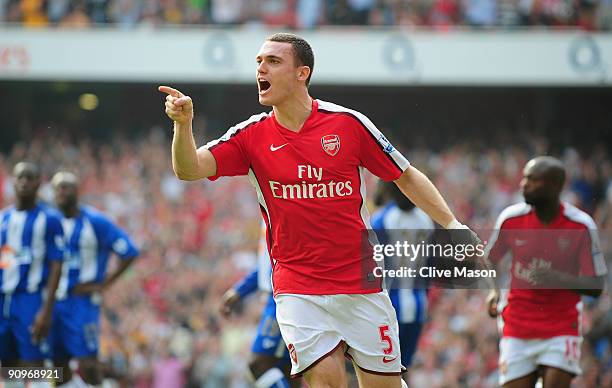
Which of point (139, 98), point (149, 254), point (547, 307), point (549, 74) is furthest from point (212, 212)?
point (547, 307)

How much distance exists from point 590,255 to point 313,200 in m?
2.67

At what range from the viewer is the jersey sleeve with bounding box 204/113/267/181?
5.89 m

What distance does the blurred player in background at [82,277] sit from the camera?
984 cm

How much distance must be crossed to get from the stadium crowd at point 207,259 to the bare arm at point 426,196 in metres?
7.23

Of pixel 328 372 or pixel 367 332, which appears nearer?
pixel 328 372

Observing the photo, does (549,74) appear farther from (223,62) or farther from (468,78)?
(223,62)

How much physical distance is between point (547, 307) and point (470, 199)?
10.7 meters

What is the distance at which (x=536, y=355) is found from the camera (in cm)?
778

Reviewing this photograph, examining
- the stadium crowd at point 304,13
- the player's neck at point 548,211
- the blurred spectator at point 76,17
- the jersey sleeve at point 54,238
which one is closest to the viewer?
the player's neck at point 548,211

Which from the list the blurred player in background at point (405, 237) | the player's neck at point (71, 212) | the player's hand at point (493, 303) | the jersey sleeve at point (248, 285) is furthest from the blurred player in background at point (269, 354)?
the player's neck at point (71, 212)

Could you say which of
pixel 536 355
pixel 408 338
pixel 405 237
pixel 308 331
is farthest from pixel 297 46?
pixel 408 338

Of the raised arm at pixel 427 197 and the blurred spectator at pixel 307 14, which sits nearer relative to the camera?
the raised arm at pixel 427 197

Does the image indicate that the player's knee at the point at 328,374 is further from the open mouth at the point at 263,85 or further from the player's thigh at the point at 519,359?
the player's thigh at the point at 519,359

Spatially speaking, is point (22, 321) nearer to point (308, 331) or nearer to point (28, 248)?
point (28, 248)
